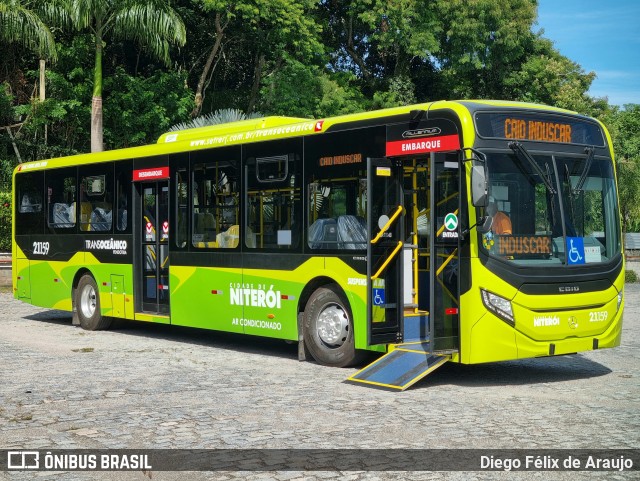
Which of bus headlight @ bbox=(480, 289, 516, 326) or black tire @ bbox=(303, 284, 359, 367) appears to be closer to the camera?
bus headlight @ bbox=(480, 289, 516, 326)

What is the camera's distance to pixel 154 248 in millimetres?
16000

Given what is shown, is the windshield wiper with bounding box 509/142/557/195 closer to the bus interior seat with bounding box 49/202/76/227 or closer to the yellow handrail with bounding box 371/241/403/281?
the yellow handrail with bounding box 371/241/403/281

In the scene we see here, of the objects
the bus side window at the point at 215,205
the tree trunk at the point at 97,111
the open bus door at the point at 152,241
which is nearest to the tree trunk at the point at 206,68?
the tree trunk at the point at 97,111

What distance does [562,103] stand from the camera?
41.8 metres

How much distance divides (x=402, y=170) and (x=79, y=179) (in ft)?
27.1

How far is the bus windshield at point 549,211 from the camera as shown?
35.0 ft

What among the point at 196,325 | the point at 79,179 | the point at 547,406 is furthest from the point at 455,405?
the point at 79,179

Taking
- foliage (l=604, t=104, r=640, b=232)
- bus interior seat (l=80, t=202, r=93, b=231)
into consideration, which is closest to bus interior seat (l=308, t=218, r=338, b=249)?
bus interior seat (l=80, t=202, r=93, b=231)

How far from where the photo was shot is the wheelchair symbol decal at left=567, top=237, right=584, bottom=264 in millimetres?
11000

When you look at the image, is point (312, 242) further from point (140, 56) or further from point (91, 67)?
point (140, 56)

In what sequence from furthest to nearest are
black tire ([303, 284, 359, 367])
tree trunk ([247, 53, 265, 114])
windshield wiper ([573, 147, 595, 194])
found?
tree trunk ([247, 53, 265, 114]), black tire ([303, 284, 359, 367]), windshield wiper ([573, 147, 595, 194])

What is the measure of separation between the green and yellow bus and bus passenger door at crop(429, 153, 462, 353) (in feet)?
0.05

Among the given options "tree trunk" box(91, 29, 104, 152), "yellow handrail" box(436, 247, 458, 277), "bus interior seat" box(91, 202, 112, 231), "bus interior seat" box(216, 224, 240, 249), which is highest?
"tree trunk" box(91, 29, 104, 152)

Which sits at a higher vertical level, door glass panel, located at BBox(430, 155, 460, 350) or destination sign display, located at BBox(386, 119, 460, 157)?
destination sign display, located at BBox(386, 119, 460, 157)
